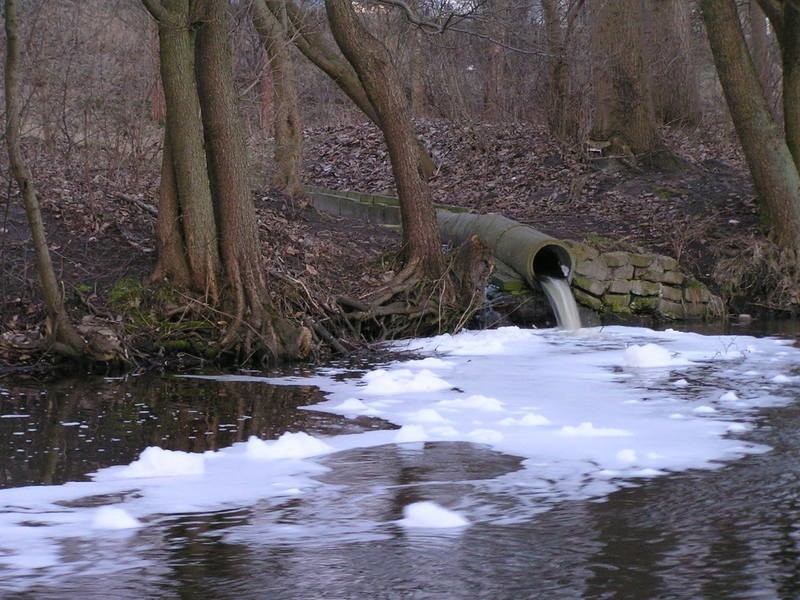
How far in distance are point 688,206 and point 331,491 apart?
42.9 feet

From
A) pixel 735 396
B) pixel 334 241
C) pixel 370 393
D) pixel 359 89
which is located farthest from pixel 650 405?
pixel 359 89

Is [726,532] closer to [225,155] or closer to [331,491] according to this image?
[331,491]

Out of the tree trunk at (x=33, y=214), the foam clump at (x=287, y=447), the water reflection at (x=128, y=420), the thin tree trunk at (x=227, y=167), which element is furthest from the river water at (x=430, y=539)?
the thin tree trunk at (x=227, y=167)

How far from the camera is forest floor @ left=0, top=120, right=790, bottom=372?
12211 millimetres

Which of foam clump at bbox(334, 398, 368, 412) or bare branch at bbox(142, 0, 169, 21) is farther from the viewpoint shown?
bare branch at bbox(142, 0, 169, 21)

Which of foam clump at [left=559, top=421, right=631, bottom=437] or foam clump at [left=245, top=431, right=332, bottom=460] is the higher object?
foam clump at [left=245, top=431, right=332, bottom=460]

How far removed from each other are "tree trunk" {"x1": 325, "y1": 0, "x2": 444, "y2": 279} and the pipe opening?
5.72ft

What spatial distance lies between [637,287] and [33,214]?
855 centimetres

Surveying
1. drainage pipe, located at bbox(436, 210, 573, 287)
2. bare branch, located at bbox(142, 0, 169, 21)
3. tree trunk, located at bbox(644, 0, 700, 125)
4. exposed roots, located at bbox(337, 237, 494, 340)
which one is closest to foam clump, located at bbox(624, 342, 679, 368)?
exposed roots, located at bbox(337, 237, 494, 340)

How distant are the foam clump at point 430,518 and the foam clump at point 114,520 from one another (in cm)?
143

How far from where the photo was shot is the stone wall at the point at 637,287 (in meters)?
14.6

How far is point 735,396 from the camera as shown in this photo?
897cm

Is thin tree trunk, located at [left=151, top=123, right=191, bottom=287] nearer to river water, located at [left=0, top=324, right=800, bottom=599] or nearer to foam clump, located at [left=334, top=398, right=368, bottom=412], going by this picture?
foam clump, located at [left=334, top=398, right=368, bottom=412]

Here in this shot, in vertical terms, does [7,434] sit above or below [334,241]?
below
